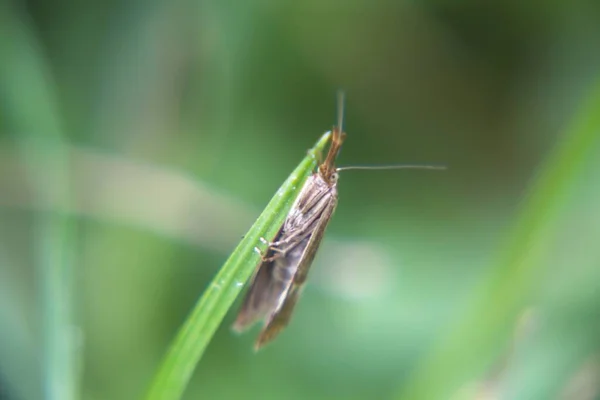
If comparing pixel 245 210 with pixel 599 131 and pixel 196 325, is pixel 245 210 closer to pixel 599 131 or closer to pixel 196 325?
pixel 196 325

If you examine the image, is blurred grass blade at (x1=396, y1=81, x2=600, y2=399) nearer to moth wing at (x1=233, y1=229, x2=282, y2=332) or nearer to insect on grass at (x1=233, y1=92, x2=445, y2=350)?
insect on grass at (x1=233, y1=92, x2=445, y2=350)

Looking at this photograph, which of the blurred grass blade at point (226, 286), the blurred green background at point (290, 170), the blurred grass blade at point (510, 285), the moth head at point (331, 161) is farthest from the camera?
the blurred green background at point (290, 170)

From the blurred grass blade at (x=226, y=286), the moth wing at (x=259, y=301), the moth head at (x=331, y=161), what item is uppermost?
the moth head at (x=331, y=161)

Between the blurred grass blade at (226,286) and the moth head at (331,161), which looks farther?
the moth head at (331,161)

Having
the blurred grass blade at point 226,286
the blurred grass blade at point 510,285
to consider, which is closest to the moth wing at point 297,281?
the blurred grass blade at point 226,286

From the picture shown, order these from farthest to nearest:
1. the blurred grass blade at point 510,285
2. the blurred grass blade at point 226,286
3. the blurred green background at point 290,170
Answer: the blurred green background at point 290,170
the blurred grass blade at point 510,285
the blurred grass blade at point 226,286

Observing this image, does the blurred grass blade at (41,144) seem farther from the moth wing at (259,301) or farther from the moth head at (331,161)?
the moth head at (331,161)

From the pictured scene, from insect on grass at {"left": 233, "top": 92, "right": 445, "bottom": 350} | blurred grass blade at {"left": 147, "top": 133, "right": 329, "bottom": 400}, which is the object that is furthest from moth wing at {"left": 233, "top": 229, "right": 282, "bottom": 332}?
blurred grass blade at {"left": 147, "top": 133, "right": 329, "bottom": 400}
